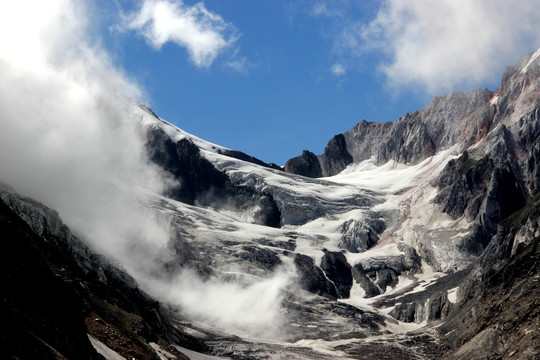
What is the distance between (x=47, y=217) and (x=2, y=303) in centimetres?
12187

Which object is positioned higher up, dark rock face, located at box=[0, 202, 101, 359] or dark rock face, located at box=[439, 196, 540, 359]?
dark rock face, located at box=[439, 196, 540, 359]

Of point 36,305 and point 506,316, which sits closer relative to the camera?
point 36,305

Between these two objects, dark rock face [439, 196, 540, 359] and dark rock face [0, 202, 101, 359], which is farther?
dark rock face [439, 196, 540, 359]

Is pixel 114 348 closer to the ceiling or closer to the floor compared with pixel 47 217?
closer to the floor

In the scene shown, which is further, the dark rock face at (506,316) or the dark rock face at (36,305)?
the dark rock face at (506,316)

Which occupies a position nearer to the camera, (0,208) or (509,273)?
(0,208)

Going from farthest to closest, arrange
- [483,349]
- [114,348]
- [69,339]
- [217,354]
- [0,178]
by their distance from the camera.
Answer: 1. [217,354]
2. [0,178]
3. [483,349]
4. [114,348]
5. [69,339]

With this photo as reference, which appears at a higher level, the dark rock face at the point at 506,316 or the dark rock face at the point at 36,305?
the dark rock face at the point at 506,316

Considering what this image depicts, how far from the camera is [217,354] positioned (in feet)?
611

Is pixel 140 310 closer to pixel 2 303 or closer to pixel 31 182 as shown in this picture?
pixel 31 182

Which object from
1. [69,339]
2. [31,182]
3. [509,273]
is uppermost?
[509,273]

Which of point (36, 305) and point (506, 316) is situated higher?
point (506, 316)

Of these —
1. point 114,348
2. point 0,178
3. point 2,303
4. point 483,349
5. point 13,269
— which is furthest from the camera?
point 0,178

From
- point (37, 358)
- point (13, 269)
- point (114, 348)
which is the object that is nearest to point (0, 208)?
point (13, 269)
